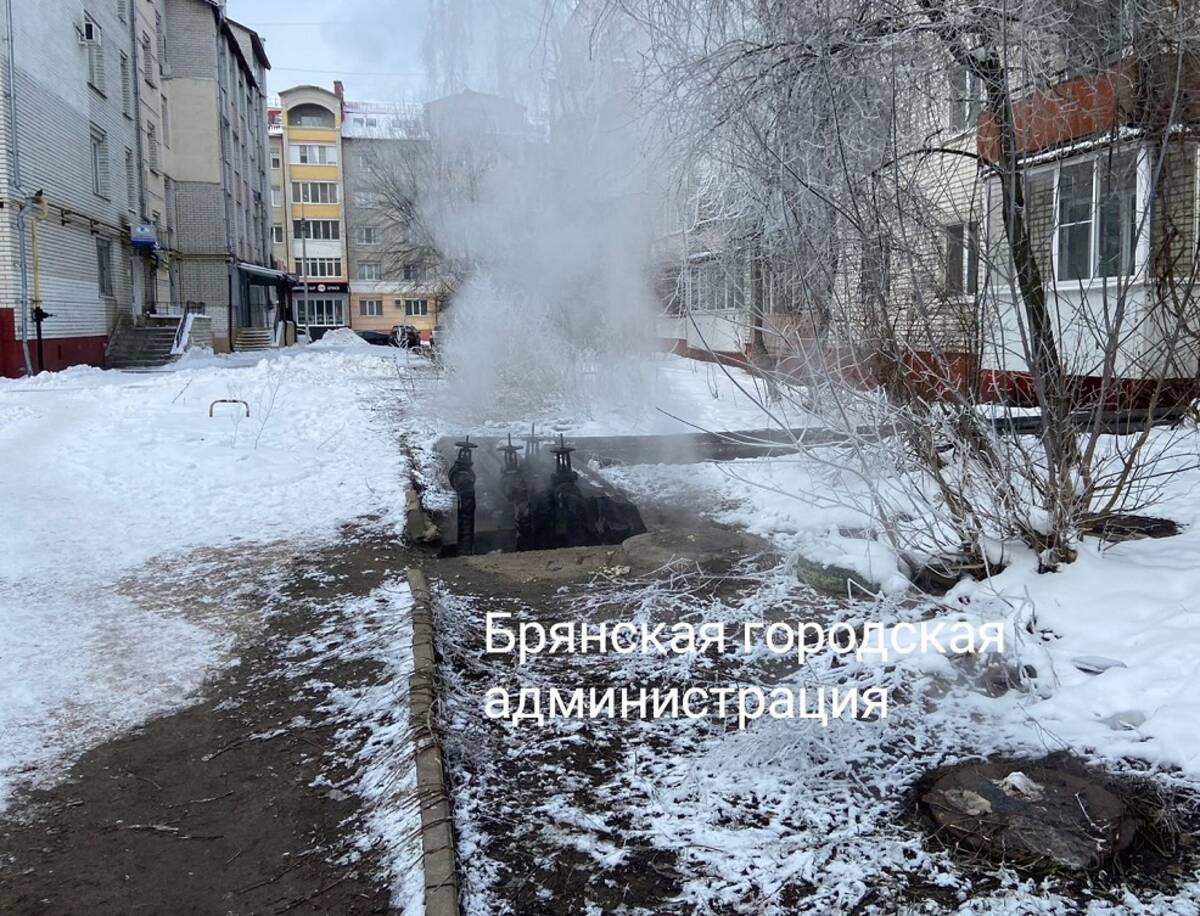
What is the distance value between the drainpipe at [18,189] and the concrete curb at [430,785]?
16094 mm

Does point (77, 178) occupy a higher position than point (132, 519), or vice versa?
point (77, 178)

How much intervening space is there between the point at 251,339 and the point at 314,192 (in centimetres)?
2968

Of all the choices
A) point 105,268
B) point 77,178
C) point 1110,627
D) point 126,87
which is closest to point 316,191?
point 126,87

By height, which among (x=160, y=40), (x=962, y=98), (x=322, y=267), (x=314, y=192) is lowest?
(x=962, y=98)

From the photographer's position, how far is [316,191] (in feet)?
197

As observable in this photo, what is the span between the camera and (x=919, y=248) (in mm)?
5344

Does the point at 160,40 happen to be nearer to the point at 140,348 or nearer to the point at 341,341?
the point at 140,348

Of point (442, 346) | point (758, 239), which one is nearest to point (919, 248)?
point (758, 239)

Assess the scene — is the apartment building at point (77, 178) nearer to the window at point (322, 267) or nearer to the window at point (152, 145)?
the window at point (152, 145)

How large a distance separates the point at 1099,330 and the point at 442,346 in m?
12.8

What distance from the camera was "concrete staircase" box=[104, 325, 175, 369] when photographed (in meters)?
22.1

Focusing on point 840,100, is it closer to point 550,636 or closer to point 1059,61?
point 1059,61

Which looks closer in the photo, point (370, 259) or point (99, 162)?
point (99, 162)

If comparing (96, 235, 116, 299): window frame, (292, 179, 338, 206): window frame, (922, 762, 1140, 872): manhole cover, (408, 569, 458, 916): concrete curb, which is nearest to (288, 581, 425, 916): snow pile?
(408, 569, 458, 916): concrete curb
